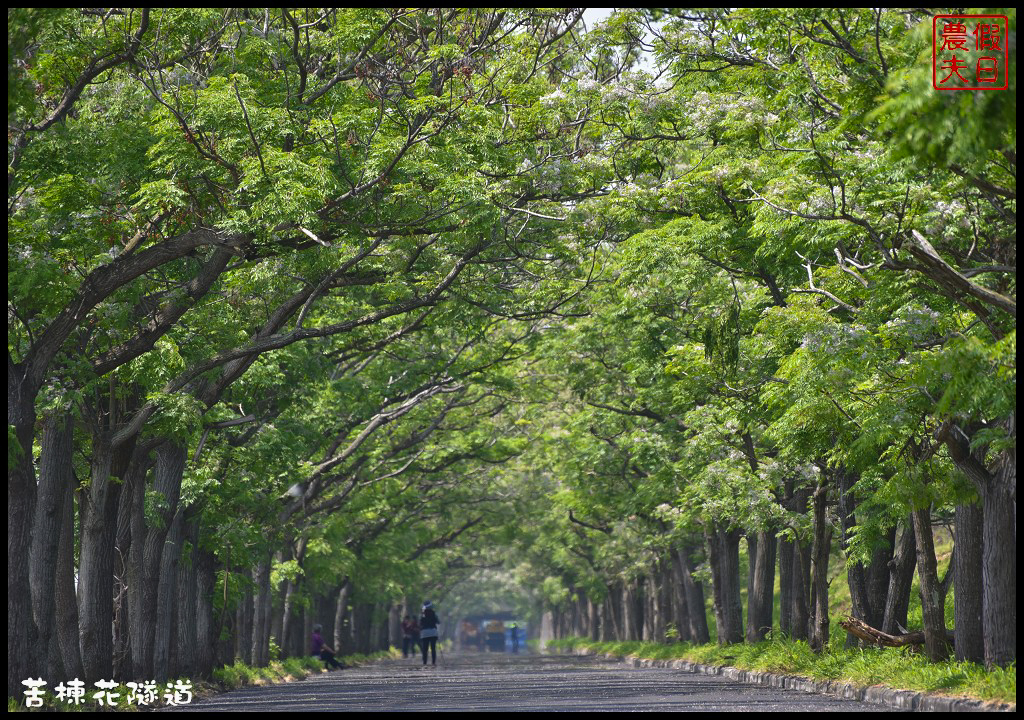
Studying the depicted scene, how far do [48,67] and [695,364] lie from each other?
10.3m

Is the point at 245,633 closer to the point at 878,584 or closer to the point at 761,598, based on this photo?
the point at 761,598

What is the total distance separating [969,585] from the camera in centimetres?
1727

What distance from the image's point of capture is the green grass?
1405cm

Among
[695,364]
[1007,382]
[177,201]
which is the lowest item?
[1007,382]

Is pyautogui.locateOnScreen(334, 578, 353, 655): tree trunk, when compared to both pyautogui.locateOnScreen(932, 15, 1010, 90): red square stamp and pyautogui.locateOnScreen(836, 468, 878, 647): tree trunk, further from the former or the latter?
pyautogui.locateOnScreen(932, 15, 1010, 90): red square stamp

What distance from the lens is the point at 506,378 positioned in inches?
1222

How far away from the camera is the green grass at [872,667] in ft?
46.1

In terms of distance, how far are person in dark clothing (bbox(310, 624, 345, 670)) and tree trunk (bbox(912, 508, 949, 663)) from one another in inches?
1099

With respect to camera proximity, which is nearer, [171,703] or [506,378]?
[171,703]

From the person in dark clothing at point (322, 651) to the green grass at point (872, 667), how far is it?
15.2m

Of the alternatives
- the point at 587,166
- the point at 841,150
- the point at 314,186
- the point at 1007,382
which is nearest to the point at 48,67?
the point at 314,186

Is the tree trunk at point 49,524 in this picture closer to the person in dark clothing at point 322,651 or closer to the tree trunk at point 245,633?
the tree trunk at point 245,633

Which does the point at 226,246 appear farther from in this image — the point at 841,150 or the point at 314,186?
the point at 841,150

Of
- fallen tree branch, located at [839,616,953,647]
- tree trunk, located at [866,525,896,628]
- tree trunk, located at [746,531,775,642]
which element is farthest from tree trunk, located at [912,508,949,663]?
tree trunk, located at [746,531,775,642]
